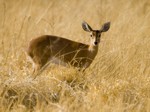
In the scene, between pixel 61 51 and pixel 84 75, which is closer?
pixel 84 75

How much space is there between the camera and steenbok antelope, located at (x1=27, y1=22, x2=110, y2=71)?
22.2ft

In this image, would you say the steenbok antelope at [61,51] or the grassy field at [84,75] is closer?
the grassy field at [84,75]

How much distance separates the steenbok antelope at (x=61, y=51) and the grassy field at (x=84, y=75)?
104 millimetres

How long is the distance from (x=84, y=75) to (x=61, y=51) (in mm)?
770

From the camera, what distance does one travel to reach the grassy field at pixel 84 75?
5.25 meters

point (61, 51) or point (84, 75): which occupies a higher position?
point (61, 51)

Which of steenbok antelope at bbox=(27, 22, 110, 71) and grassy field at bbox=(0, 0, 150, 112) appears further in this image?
steenbok antelope at bbox=(27, 22, 110, 71)

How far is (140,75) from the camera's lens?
248 inches

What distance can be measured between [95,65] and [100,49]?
87cm

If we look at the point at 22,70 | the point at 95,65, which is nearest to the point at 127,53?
the point at 95,65

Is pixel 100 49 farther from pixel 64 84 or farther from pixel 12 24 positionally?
pixel 64 84

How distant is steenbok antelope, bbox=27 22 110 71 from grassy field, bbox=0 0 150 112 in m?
0.10

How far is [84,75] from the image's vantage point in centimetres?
633

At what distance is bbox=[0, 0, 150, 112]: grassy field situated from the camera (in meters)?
5.25
